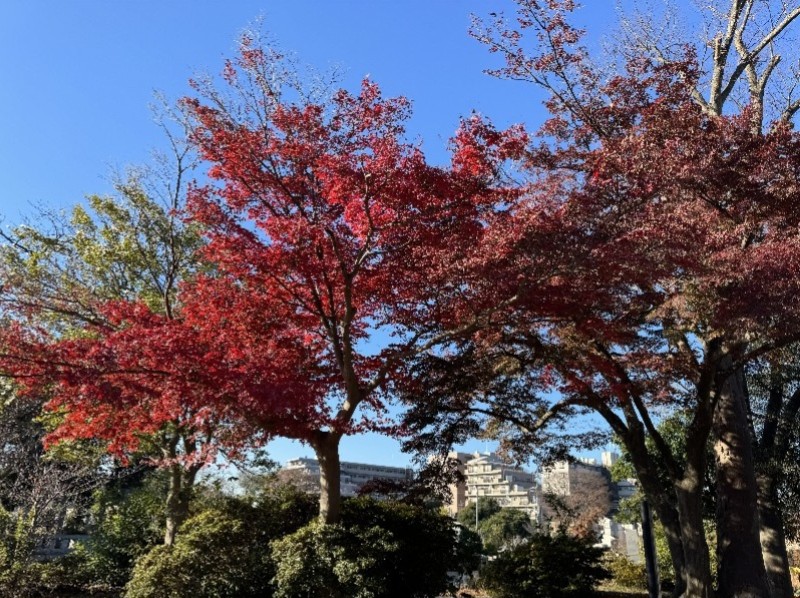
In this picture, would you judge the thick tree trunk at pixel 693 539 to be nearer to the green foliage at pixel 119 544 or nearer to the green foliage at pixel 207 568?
the green foliage at pixel 207 568

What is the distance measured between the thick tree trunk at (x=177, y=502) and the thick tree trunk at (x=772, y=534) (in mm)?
12254

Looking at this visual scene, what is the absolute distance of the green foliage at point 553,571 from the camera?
11.0 m

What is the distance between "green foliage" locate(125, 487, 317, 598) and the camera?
796cm

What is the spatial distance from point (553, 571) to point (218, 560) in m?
6.07

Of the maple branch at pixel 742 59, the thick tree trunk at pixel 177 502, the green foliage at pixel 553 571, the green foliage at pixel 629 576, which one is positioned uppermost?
the maple branch at pixel 742 59

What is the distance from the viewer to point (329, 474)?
7906 mm

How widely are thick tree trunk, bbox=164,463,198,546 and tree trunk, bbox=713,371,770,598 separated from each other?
9.08 m

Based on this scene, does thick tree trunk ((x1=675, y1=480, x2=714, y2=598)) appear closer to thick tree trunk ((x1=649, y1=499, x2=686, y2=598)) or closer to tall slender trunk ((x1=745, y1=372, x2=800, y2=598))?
thick tree trunk ((x1=649, y1=499, x2=686, y2=598))

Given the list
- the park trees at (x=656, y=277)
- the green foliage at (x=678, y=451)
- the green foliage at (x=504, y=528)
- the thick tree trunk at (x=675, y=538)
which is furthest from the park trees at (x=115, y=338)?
the green foliage at (x=504, y=528)

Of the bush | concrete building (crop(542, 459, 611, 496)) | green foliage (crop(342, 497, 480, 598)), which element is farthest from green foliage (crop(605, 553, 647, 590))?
concrete building (crop(542, 459, 611, 496))

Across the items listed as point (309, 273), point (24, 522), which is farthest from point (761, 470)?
point (24, 522)

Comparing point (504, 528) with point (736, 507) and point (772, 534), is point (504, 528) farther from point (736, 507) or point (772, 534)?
point (736, 507)

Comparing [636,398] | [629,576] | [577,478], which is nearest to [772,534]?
[629,576]

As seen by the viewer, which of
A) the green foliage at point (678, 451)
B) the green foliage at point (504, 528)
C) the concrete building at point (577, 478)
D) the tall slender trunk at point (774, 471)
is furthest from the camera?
the concrete building at point (577, 478)
